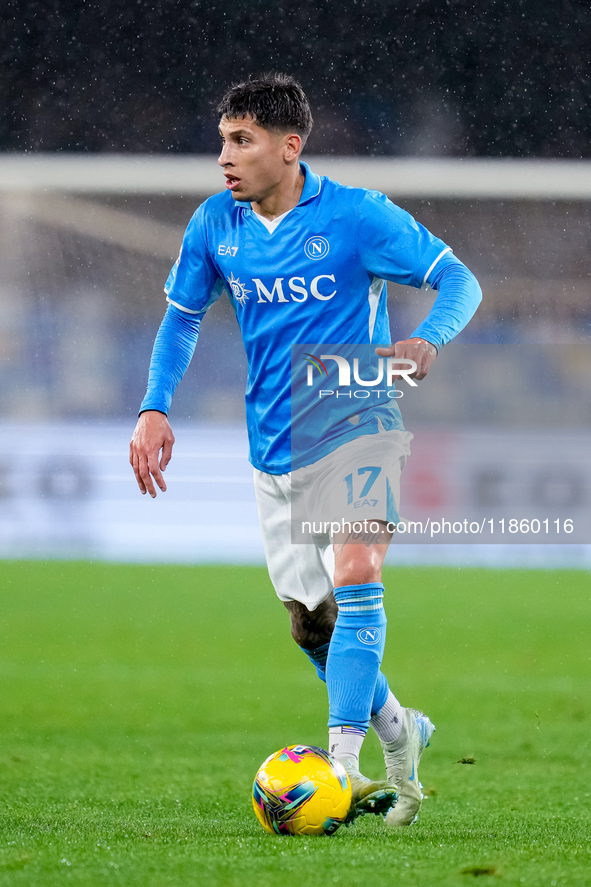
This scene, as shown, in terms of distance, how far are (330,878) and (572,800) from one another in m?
1.26

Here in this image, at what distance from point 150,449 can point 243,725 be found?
5.90ft

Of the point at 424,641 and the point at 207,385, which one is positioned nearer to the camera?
the point at 424,641

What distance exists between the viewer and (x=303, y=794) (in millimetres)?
2281

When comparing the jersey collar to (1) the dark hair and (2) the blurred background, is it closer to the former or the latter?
(1) the dark hair

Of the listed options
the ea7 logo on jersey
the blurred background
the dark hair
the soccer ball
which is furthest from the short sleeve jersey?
the blurred background

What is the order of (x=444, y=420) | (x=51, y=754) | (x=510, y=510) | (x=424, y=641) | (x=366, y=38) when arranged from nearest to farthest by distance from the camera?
(x=51, y=754) → (x=424, y=641) → (x=510, y=510) → (x=444, y=420) → (x=366, y=38)

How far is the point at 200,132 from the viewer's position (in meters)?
9.73

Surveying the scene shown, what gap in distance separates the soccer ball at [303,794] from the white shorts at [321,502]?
510mm

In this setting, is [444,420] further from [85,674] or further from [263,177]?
[263,177]

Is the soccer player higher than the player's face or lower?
lower

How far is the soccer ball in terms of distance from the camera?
228cm

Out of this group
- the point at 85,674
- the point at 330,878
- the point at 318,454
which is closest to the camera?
the point at 330,878

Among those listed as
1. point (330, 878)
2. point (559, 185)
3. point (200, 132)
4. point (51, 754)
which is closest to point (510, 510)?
point (559, 185)

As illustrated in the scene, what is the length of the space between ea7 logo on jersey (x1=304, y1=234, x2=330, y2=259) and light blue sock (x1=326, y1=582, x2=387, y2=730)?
2.65ft
